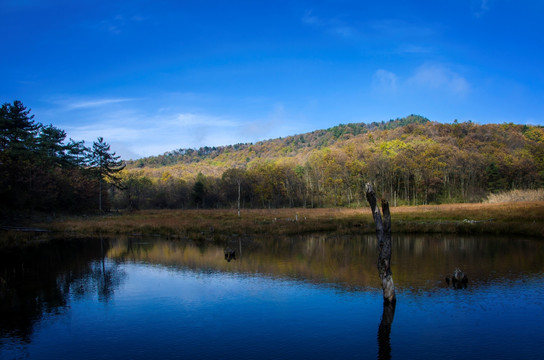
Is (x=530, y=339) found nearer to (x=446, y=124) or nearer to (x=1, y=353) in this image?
(x=1, y=353)

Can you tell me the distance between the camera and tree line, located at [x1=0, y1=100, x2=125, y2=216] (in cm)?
3934

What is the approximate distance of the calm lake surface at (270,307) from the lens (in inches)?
384

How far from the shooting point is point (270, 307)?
13.0 meters

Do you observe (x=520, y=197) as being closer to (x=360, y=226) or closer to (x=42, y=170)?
(x=360, y=226)

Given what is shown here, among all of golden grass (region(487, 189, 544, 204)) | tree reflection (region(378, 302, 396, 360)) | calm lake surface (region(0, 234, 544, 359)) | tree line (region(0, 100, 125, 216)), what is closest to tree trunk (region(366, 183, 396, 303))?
tree reflection (region(378, 302, 396, 360))

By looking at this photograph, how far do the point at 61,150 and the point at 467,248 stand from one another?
6593 centimetres

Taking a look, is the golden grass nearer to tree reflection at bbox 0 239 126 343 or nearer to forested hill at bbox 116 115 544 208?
forested hill at bbox 116 115 544 208

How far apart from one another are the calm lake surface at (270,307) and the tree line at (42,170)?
66.8ft

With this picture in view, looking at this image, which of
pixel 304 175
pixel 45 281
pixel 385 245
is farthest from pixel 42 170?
pixel 304 175

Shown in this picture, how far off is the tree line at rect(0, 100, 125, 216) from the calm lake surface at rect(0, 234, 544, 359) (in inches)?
802

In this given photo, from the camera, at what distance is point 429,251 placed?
22.6m

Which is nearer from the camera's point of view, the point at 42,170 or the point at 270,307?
the point at 270,307

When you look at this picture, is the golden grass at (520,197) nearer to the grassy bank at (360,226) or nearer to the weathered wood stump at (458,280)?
the grassy bank at (360,226)

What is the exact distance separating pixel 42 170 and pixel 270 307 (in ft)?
140
